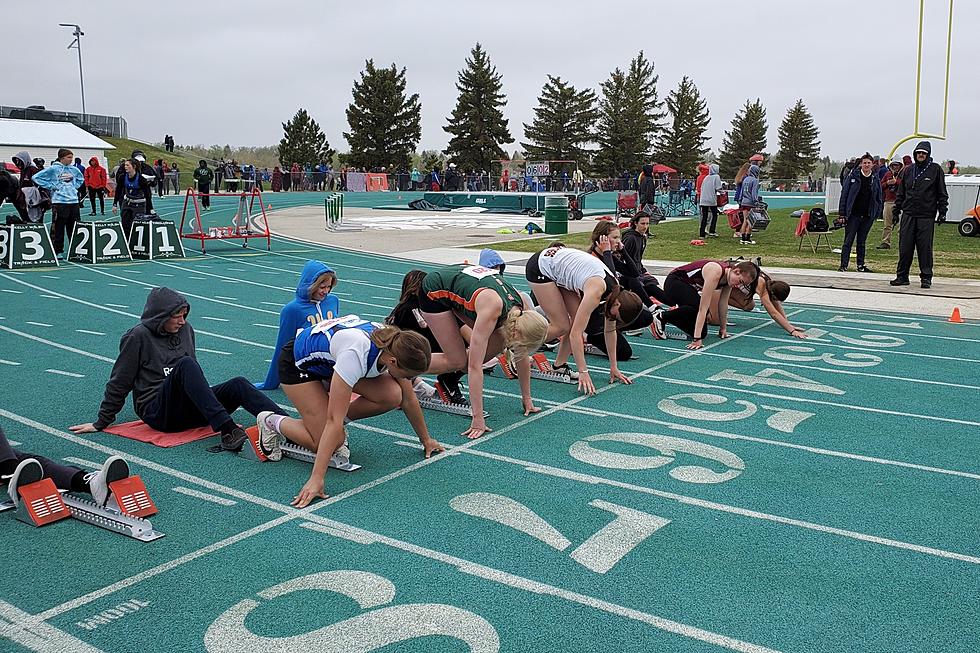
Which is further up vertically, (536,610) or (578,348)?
(578,348)

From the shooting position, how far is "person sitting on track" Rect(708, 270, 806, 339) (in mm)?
10117

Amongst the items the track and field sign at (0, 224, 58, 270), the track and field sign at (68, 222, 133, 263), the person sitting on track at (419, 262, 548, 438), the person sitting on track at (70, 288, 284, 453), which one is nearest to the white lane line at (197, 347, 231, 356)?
the person sitting on track at (70, 288, 284, 453)

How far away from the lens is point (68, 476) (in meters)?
5.00

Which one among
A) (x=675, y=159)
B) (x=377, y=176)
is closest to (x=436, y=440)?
(x=377, y=176)

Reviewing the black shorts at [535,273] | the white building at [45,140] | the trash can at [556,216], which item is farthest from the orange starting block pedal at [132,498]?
the white building at [45,140]

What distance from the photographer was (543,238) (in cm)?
2392

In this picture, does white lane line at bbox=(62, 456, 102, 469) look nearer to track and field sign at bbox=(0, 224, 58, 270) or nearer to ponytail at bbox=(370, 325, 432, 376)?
ponytail at bbox=(370, 325, 432, 376)

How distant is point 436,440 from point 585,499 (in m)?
1.51

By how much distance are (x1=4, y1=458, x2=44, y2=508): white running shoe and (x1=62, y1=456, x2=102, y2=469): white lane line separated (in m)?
0.86

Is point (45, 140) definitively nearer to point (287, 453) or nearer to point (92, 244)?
point (92, 244)

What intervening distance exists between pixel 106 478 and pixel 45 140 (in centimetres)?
6641

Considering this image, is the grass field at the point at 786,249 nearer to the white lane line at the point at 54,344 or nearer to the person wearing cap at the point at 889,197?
the person wearing cap at the point at 889,197

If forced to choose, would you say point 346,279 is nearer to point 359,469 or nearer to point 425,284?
point 425,284

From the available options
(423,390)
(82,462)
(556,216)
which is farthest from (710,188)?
(82,462)
